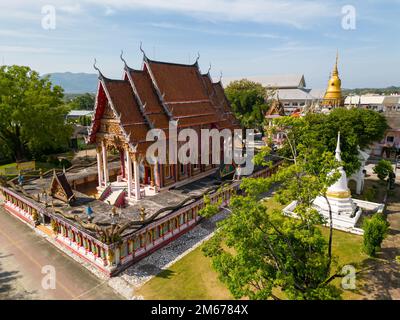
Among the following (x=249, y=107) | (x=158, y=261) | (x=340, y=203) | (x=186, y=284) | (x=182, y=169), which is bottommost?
(x=186, y=284)

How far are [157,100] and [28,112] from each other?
17.7m

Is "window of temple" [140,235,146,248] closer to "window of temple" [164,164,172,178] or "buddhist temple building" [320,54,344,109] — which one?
"window of temple" [164,164,172,178]

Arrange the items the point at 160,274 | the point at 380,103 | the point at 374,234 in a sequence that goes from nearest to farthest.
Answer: the point at 160,274 < the point at 374,234 < the point at 380,103

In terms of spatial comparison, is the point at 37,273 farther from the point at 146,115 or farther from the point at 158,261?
the point at 146,115

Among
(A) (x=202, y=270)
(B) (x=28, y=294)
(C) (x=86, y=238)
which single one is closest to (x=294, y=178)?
(A) (x=202, y=270)

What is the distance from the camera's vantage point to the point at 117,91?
2222 centimetres

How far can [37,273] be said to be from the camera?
51.7 ft

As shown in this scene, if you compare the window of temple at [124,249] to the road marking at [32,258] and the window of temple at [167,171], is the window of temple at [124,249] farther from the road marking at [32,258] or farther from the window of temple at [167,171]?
the window of temple at [167,171]

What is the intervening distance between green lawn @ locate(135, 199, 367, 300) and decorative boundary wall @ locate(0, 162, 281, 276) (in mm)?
2099

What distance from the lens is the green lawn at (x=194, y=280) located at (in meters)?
14.0

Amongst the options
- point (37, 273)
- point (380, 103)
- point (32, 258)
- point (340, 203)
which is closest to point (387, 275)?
point (340, 203)

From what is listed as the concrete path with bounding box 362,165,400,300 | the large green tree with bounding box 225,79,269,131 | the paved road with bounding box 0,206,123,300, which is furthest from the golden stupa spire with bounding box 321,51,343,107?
the paved road with bounding box 0,206,123,300

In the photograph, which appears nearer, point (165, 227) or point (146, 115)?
point (165, 227)

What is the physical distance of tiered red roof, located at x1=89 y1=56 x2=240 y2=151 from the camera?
71.6 ft
